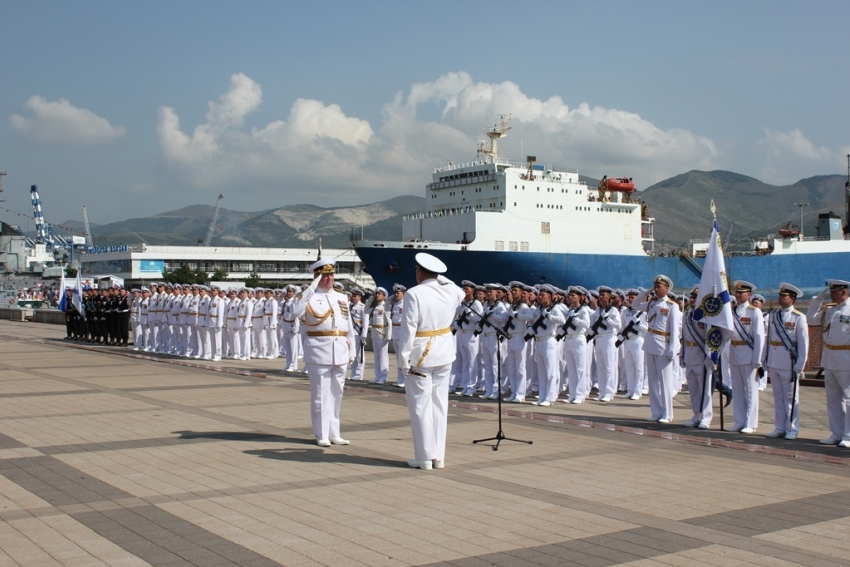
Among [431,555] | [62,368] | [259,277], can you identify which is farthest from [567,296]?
[259,277]

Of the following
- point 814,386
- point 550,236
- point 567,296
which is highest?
point 550,236

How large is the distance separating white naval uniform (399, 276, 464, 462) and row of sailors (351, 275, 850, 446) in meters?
0.96

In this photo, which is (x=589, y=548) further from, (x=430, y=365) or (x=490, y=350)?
(x=490, y=350)

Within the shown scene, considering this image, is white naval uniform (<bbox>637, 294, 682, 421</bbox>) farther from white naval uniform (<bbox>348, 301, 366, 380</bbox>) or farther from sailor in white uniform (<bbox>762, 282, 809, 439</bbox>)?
white naval uniform (<bbox>348, 301, 366, 380</bbox>)

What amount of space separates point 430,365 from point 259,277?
88538 millimetres

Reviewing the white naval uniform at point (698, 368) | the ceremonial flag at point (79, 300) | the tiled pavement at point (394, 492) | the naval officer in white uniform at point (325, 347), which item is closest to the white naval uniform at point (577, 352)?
the tiled pavement at point (394, 492)

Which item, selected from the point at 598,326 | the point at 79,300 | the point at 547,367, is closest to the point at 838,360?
the point at 547,367

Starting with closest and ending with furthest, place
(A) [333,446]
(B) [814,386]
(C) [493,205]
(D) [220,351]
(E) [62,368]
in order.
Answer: (A) [333,446] → (B) [814,386] → (E) [62,368] → (D) [220,351] → (C) [493,205]

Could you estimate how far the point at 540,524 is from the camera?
Result: 5406 mm

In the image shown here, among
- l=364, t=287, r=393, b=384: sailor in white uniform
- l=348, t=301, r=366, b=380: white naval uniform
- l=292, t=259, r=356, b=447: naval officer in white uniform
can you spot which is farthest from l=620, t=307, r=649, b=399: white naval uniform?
l=292, t=259, r=356, b=447: naval officer in white uniform

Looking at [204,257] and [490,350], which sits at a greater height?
[204,257]

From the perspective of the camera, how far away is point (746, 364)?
384 inches

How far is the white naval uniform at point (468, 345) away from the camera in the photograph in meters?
14.0

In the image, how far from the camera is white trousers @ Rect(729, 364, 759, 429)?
9.77 metres
